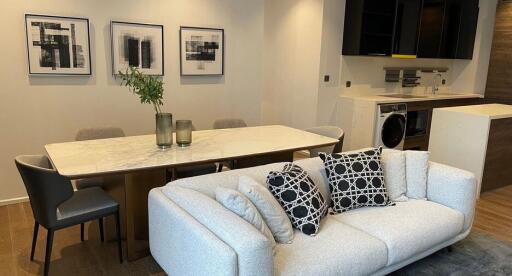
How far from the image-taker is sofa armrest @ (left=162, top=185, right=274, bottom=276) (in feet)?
5.57

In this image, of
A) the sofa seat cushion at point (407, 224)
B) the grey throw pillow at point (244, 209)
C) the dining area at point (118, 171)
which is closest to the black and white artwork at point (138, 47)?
the dining area at point (118, 171)

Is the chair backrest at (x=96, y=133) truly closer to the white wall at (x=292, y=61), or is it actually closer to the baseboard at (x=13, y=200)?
the baseboard at (x=13, y=200)

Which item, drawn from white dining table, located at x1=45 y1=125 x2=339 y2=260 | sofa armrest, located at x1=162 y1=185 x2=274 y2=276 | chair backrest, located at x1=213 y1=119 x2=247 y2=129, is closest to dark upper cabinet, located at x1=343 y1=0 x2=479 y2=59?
chair backrest, located at x1=213 y1=119 x2=247 y2=129

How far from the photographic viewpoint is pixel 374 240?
2277mm

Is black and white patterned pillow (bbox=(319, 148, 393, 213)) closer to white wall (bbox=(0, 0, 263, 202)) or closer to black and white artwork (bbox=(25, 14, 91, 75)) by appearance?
white wall (bbox=(0, 0, 263, 202))

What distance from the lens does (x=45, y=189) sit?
7.71 feet

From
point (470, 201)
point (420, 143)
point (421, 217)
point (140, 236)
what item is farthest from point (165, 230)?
point (420, 143)

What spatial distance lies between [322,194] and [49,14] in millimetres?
2971

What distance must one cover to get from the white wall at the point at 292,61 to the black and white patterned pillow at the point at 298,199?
329 centimetres

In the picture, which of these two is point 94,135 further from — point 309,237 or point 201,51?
point 309,237

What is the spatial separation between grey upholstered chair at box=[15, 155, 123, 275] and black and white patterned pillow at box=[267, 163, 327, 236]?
3.71ft

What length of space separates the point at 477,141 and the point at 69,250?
3.98m

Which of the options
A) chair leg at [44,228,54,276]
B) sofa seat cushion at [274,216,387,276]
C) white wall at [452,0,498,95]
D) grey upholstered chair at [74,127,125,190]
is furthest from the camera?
white wall at [452,0,498,95]

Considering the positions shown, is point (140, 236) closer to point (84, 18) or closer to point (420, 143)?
point (84, 18)
